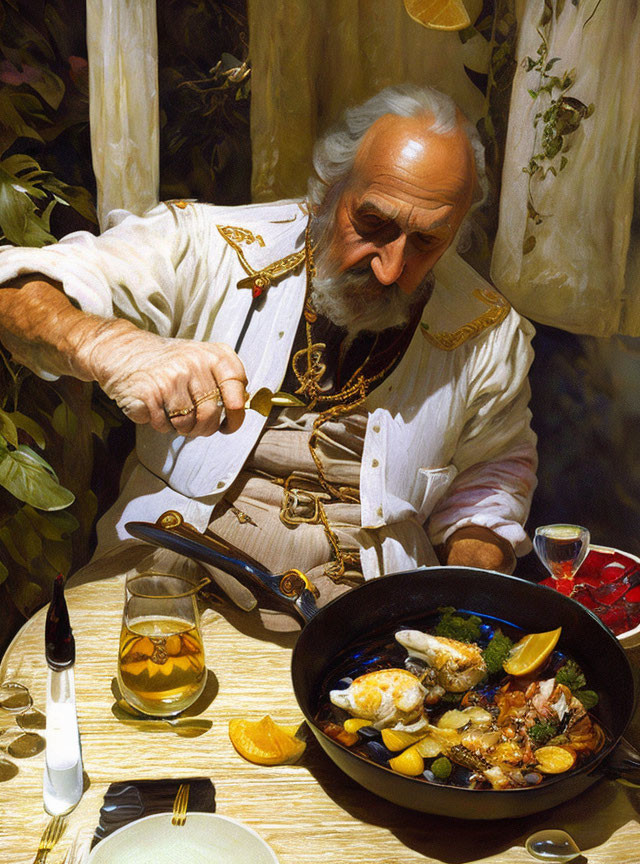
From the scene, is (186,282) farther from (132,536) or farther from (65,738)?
(65,738)

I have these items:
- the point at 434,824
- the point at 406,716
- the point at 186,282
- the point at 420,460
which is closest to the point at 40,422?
the point at 186,282

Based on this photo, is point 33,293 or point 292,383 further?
point 292,383

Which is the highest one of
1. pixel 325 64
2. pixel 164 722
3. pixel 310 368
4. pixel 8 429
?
pixel 325 64

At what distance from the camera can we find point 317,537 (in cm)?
150

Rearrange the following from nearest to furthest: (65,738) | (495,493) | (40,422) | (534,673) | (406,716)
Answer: (65,738)
(406,716)
(534,673)
(40,422)
(495,493)

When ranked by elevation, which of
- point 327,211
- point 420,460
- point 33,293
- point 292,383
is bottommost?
point 420,460

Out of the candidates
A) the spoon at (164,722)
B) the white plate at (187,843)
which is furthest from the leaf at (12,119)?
the white plate at (187,843)

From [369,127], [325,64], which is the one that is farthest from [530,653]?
[325,64]

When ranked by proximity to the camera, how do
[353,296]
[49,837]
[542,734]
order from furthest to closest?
1. [353,296]
2. [542,734]
3. [49,837]

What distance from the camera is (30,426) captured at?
1432mm

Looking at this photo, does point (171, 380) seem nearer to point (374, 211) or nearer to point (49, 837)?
point (374, 211)

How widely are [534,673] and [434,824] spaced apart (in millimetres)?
308

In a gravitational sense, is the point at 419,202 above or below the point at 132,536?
above

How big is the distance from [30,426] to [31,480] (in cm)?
9
